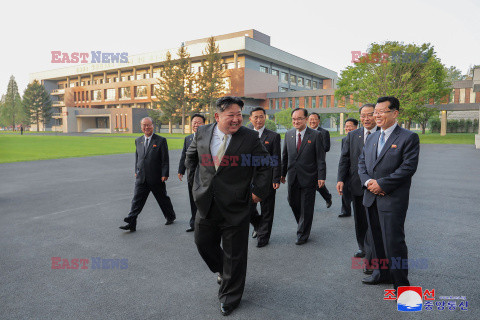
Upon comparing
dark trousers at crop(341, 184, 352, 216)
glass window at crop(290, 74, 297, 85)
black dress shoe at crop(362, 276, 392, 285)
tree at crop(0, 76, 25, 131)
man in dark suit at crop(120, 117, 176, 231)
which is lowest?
black dress shoe at crop(362, 276, 392, 285)

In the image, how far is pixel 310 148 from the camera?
509cm

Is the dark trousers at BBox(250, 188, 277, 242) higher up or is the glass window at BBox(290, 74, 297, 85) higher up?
the glass window at BBox(290, 74, 297, 85)

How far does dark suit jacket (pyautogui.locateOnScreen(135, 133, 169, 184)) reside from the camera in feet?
18.7

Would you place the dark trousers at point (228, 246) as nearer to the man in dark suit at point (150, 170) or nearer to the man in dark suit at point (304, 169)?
the man in dark suit at point (304, 169)

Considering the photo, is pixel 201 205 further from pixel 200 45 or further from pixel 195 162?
pixel 200 45

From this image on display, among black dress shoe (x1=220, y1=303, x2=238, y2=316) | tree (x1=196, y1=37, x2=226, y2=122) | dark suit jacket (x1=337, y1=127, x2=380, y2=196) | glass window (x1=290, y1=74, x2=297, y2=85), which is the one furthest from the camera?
glass window (x1=290, y1=74, x2=297, y2=85)

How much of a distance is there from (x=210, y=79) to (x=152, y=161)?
53.2m

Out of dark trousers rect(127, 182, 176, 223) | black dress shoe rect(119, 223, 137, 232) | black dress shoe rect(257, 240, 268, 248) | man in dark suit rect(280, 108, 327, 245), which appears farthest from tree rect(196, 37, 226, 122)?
black dress shoe rect(257, 240, 268, 248)

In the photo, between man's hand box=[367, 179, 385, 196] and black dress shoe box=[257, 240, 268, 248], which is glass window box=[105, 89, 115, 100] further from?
man's hand box=[367, 179, 385, 196]

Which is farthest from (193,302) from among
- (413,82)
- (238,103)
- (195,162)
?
(413,82)

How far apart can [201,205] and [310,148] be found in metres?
2.56

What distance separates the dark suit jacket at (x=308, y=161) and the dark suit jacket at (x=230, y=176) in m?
1.92

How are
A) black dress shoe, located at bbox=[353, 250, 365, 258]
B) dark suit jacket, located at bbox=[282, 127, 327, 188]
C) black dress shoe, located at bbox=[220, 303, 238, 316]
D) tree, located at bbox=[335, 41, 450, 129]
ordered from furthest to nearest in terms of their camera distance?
tree, located at bbox=[335, 41, 450, 129] < dark suit jacket, located at bbox=[282, 127, 327, 188] < black dress shoe, located at bbox=[353, 250, 365, 258] < black dress shoe, located at bbox=[220, 303, 238, 316]

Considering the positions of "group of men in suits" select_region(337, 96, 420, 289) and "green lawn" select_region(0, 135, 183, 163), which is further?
"green lawn" select_region(0, 135, 183, 163)
